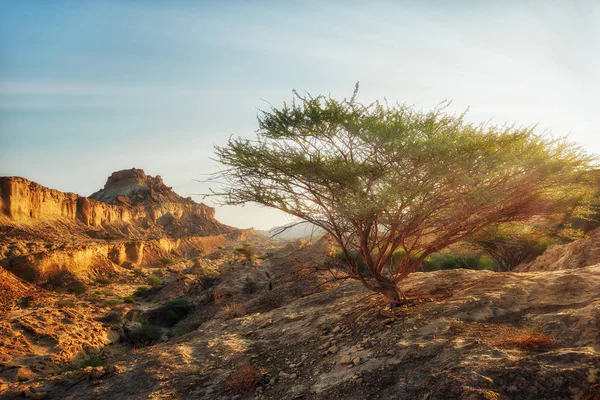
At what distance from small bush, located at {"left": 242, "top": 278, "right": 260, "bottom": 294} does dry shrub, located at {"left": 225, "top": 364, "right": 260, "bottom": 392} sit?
41.5ft

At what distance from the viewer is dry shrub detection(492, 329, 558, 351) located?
509 centimetres

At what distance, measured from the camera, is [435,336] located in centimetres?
641

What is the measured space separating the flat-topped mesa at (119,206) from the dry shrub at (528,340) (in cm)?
4246

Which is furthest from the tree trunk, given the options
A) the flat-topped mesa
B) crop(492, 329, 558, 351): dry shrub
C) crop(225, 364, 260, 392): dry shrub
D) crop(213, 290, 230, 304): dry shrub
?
the flat-topped mesa

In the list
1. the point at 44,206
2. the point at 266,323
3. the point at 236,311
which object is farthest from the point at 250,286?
the point at 44,206

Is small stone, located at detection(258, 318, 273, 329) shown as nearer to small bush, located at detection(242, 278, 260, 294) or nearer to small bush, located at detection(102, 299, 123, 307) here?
small bush, located at detection(242, 278, 260, 294)

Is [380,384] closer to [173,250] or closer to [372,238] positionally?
[372,238]

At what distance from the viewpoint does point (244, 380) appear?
6852 millimetres

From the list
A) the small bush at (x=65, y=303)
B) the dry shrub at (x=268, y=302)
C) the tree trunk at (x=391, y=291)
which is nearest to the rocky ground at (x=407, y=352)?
the tree trunk at (x=391, y=291)

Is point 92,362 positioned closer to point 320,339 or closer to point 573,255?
point 320,339

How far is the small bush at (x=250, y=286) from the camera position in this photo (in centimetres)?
1993

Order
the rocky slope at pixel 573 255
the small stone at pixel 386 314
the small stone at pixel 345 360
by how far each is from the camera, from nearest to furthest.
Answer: the small stone at pixel 345 360, the small stone at pixel 386 314, the rocky slope at pixel 573 255

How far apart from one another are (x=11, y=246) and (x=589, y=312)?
32540 millimetres

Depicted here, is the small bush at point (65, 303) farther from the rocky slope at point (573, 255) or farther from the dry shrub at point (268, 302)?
the rocky slope at point (573, 255)
